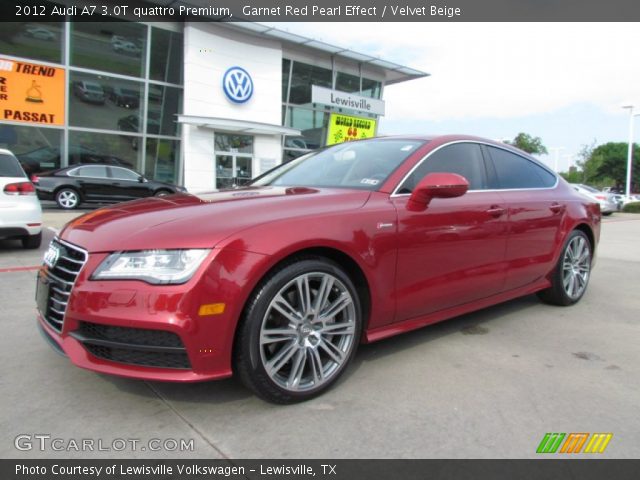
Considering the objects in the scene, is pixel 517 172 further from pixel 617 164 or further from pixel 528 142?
pixel 617 164

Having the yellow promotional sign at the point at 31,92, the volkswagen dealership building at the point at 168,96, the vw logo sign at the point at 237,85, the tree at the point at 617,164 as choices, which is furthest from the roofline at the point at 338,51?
the tree at the point at 617,164

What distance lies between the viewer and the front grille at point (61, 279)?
2.34 metres

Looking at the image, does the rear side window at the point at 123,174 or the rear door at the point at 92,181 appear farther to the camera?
the rear side window at the point at 123,174

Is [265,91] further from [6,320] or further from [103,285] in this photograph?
[103,285]

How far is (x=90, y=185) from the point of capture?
13.7 metres

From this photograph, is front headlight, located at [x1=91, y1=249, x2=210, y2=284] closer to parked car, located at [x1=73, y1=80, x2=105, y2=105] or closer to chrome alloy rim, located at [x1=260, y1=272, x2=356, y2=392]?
chrome alloy rim, located at [x1=260, y1=272, x2=356, y2=392]

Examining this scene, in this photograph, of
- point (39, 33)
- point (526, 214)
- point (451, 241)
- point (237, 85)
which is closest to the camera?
point (451, 241)

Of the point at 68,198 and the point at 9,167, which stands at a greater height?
the point at 9,167

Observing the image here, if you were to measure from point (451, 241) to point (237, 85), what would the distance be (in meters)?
17.1

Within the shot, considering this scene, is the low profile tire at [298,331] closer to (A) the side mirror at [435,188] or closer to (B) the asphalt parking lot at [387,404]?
(B) the asphalt parking lot at [387,404]

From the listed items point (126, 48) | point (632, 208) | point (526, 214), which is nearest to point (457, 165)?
point (526, 214)

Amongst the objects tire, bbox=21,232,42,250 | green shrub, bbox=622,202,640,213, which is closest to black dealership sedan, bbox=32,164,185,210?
tire, bbox=21,232,42,250

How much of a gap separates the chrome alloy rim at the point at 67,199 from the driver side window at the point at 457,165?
41.8 ft
